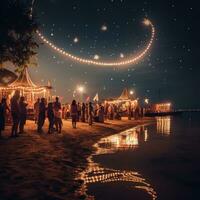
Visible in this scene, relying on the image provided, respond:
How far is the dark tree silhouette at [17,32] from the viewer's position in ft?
68.6

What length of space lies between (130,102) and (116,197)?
49.2 m

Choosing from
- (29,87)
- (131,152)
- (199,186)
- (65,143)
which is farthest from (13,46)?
(199,186)

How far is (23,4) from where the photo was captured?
22.1 m

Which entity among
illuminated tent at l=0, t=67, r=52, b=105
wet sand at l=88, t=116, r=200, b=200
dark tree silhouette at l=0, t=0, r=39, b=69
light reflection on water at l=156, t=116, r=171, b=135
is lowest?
wet sand at l=88, t=116, r=200, b=200

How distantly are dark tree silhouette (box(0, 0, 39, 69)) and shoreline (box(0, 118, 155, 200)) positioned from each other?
789cm

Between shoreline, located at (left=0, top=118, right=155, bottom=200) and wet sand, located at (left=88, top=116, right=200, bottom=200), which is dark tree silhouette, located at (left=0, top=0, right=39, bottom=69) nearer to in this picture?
shoreline, located at (left=0, top=118, right=155, bottom=200)

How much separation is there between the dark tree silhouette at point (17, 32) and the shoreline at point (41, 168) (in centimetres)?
789

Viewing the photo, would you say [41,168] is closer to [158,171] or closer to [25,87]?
[158,171]

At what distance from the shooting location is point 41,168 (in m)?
9.67

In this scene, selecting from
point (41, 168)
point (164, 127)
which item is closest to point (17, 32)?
point (41, 168)

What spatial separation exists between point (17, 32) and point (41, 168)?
A: 14.9m

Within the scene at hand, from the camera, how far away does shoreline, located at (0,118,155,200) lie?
707 centimetres

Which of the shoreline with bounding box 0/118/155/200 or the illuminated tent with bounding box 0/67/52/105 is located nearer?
the shoreline with bounding box 0/118/155/200

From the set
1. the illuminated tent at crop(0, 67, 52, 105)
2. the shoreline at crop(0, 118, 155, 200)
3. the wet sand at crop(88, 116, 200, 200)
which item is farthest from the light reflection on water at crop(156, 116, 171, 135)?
the shoreline at crop(0, 118, 155, 200)
